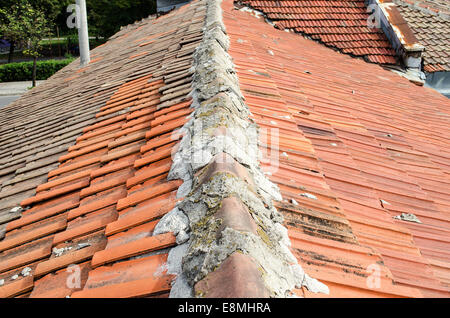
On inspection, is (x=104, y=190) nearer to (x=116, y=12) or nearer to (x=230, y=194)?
(x=230, y=194)

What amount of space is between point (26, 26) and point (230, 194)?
28.8 metres

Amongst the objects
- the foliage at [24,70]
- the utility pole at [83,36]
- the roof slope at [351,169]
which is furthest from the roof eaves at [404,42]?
the foliage at [24,70]

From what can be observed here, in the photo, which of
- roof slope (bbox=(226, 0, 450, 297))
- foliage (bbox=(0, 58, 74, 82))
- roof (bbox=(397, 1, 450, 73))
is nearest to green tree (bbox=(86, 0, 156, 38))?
foliage (bbox=(0, 58, 74, 82))

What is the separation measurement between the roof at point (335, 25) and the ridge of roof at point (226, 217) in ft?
16.2

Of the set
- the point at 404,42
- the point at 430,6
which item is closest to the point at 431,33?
the point at 430,6

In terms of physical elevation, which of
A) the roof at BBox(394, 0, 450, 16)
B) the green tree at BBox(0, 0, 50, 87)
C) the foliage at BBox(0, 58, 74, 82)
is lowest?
the foliage at BBox(0, 58, 74, 82)

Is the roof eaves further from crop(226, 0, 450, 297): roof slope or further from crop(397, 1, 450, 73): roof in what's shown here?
crop(226, 0, 450, 297): roof slope

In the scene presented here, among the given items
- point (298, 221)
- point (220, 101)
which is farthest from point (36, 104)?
point (298, 221)

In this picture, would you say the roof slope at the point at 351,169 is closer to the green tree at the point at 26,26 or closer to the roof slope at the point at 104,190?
the roof slope at the point at 104,190

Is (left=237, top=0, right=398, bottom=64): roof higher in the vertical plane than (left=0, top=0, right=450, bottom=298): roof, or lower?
higher

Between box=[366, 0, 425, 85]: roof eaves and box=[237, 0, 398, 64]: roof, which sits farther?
box=[237, 0, 398, 64]: roof

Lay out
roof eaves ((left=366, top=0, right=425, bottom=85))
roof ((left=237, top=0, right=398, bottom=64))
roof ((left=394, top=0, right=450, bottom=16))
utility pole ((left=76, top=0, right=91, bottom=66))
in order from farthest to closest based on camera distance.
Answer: roof ((left=394, top=0, right=450, bottom=16))
utility pole ((left=76, top=0, right=91, bottom=66))
roof ((left=237, top=0, right=398, bottom=64))
roof eaves ((left=366, top=0, right=425, bottom=85))

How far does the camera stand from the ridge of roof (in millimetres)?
1026

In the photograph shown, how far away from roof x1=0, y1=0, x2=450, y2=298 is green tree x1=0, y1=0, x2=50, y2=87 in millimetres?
25224
